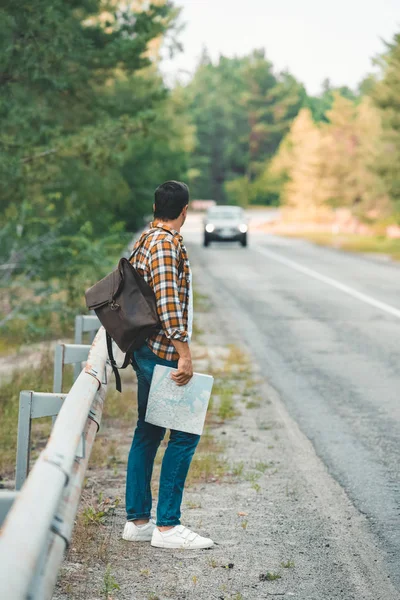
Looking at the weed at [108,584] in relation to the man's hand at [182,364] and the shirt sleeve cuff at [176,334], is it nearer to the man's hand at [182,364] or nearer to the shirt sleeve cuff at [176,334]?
the man's hand at [182,364]

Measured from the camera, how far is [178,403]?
527 cm

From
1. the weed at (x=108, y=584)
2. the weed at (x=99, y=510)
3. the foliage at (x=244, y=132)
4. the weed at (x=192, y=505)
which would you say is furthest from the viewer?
the foliage at (x=244, y=132)

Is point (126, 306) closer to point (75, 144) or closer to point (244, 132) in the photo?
point (75, 144)

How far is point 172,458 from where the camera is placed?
213 inches

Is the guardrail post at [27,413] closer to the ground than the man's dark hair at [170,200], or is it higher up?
closer to the ground

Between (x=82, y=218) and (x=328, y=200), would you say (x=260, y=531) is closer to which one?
(x=82, y=218)

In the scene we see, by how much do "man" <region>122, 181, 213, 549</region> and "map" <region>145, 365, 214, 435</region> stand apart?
7 centimetres

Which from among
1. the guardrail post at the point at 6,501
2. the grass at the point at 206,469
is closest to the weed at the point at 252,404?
the grass at the point at 206,469

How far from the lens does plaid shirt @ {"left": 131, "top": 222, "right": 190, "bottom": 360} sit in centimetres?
512

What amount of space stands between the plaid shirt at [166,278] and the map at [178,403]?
0.48 feet

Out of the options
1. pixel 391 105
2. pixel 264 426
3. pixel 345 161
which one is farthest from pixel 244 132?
pixel 264 426

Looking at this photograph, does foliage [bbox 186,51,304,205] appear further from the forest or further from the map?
the map

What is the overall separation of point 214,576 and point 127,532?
0.74 meters

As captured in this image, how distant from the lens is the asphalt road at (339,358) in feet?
22.6
